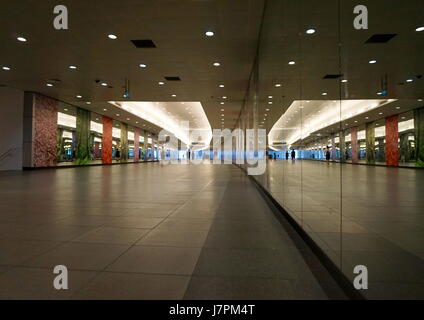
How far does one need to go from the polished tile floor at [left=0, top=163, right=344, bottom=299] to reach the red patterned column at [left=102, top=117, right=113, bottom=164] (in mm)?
27231

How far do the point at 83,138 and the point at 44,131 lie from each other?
21.5ft

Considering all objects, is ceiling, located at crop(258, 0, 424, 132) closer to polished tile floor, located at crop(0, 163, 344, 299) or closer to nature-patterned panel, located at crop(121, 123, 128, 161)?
polished tile floor, located at crop(0, 163, 344, 299)

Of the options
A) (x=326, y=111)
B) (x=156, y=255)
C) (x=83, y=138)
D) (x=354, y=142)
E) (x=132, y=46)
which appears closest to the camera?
(x=156, y=255)

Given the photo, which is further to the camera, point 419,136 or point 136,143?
point 136,143

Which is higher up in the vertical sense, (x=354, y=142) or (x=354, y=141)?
(x=354, y=141)

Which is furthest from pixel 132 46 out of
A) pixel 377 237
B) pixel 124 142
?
pixel 124 142

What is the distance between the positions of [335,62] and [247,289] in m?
12.3

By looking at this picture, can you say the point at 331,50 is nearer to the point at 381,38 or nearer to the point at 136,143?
the point at 381,38

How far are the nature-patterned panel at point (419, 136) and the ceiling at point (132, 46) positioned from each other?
15.9 metres

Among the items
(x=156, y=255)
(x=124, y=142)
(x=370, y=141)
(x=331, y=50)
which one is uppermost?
(x=331, y=50)

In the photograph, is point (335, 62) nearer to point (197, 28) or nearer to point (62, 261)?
point (197, 28)

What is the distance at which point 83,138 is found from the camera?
90.1 feet

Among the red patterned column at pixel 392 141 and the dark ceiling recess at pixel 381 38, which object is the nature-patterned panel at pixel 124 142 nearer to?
the red patterned column at pixel 392 141

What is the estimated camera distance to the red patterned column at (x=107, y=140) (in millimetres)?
31962
